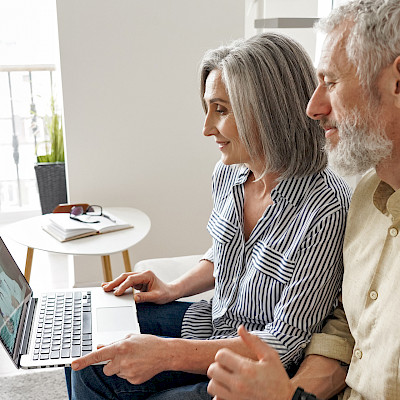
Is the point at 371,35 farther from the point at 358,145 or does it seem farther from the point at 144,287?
the point at 144,287

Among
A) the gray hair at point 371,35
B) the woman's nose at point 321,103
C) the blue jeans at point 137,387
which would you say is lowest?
the blue jeans at point 137,387

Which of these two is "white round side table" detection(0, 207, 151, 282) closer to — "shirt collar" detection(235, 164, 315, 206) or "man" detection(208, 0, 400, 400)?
"shirt collar" detection(235, 164, 315, 206)

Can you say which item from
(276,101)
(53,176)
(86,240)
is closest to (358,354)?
(276,101)

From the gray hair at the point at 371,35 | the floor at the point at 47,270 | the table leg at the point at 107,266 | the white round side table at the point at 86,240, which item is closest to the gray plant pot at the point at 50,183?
the floor at the point at 47,270

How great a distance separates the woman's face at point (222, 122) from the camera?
4.66 ft

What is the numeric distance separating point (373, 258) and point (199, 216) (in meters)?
1.82

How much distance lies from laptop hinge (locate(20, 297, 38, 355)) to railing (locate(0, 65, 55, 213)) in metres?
2.60

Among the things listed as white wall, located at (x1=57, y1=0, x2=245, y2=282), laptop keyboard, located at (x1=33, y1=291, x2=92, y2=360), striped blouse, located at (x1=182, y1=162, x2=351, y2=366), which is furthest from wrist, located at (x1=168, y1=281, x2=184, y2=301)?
white wall, located at (x1=57, y1=0, x2=245, y2=282)

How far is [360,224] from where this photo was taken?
1188 mm

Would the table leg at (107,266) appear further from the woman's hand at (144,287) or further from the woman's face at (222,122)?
the woman's face at (222,122)

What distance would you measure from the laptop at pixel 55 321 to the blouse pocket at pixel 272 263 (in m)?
0.32

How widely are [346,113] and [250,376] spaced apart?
52cm

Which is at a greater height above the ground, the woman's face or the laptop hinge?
the woman's face

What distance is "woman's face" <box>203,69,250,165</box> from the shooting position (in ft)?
4.66
